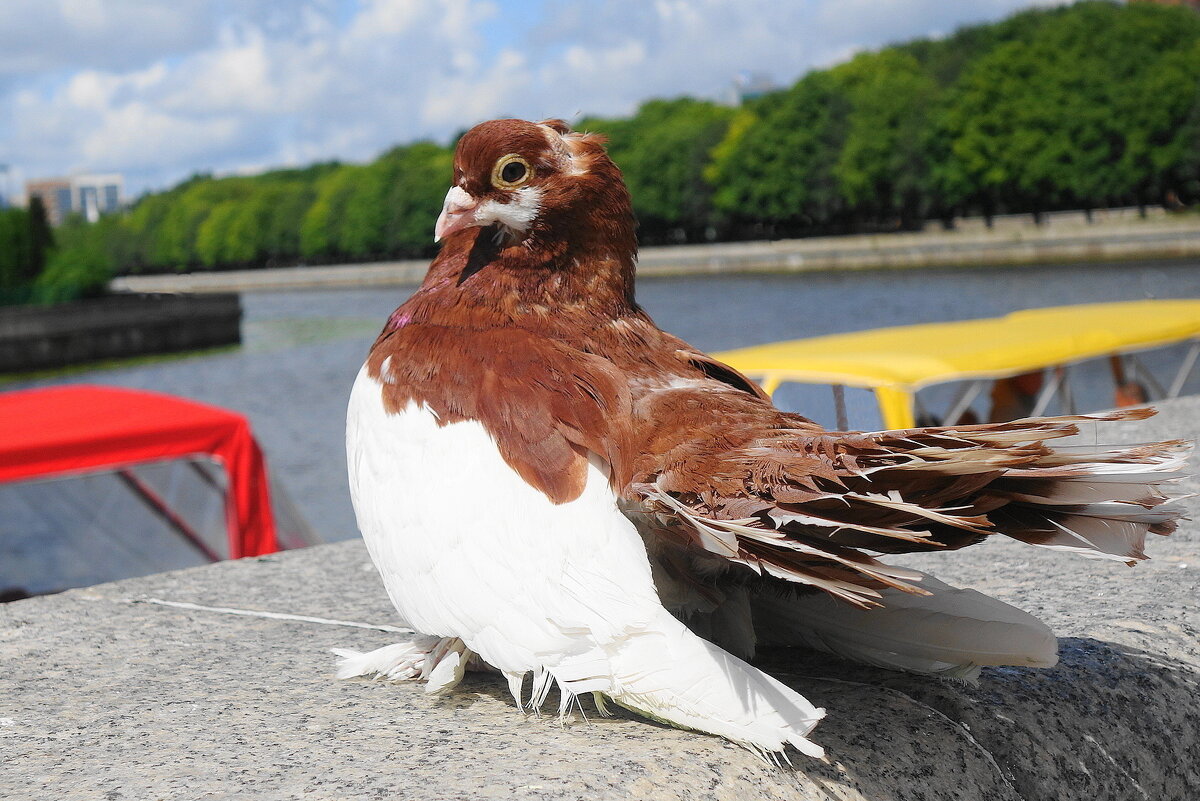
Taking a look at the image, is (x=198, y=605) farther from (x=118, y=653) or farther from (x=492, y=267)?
(x=492, y=267)

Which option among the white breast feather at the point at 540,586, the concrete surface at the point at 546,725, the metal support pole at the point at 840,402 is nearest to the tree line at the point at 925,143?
the metal support pole at the point at 840,402

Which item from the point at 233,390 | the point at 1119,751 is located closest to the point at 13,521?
the point at 1119,751

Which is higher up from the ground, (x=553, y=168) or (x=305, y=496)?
(x=553, y=168)

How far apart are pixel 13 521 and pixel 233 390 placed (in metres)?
34.8

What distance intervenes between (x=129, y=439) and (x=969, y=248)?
59.3 meters

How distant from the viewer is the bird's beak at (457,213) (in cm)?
292

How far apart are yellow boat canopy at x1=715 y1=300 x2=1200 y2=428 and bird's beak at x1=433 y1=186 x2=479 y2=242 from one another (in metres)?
6.45

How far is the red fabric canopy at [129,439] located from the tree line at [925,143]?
29.8 m

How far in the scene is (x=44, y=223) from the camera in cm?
6303

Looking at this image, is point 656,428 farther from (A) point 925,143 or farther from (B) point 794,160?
(B) point 794,160

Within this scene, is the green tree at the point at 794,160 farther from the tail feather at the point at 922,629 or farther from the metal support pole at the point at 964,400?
the tail feather at the point at 922,629

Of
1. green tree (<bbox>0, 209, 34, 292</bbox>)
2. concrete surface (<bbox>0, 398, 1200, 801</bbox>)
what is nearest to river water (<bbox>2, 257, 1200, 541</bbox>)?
green tree (<bbox>0, 209, 34, 292</bbox>)

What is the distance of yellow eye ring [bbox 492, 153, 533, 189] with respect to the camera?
2.88 metres

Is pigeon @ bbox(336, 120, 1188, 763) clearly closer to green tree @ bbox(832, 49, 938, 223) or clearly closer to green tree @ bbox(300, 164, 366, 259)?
green tree @ bbox(832, 49, 938, 223)
